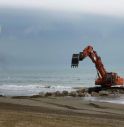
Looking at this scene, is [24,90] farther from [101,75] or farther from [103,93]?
[103,93]

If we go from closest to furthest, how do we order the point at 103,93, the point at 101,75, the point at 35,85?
the point at 103,93 → the point at 101,75 → the point at 35,85

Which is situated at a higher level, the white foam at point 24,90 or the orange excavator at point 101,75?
the orange excavator at point 101,75

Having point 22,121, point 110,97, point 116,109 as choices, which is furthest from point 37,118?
point 110,97

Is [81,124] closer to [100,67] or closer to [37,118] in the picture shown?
[37,118]

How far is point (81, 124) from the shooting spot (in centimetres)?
2128

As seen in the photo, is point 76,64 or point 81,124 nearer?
point 81,124

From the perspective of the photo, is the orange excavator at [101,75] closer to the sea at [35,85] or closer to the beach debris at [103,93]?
the beach debris at [103,93]

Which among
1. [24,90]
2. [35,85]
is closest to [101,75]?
[24,90]

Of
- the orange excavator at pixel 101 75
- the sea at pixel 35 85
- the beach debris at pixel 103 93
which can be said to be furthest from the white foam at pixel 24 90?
the beach debris at pixel 103 93

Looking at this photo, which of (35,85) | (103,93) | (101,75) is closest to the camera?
(103,93)

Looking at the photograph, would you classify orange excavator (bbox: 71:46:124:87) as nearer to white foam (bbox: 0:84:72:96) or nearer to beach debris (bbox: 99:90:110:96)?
beach debris (bbox: 99:90:110:96)

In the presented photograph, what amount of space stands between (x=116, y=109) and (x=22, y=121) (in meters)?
13.4

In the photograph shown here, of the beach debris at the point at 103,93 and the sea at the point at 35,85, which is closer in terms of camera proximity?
the beach debris at the point at 103,93

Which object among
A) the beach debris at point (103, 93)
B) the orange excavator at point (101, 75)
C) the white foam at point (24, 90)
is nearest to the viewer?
the beach debris at point (103, 93)
